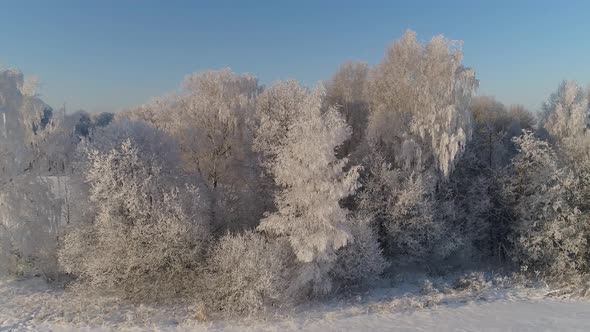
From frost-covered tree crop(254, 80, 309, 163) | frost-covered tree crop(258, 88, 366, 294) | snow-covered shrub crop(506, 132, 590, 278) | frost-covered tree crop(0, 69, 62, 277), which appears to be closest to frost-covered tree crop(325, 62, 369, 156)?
frost-covered tree crop(254, 80, 309, 163)

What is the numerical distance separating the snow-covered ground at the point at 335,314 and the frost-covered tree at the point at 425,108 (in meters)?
7.92

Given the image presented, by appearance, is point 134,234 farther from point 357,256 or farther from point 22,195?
point 357,256

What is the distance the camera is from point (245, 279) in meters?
18.1

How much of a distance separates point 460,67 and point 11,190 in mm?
24943

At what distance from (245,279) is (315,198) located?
4544 millimetres

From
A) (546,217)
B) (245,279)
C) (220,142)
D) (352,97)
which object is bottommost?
(245,279)

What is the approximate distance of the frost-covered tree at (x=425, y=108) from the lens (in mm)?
25375

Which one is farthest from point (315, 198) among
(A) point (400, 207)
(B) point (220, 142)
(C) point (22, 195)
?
(C) point (22, 195)

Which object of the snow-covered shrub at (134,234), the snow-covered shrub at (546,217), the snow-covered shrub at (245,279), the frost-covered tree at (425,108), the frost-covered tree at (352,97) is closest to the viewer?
the snow-covered shrub at (245,279)

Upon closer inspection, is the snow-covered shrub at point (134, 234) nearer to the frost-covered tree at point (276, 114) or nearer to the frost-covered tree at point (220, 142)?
the frost-covered tree at point (220, 142)

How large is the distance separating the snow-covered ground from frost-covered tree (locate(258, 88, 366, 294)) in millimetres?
2179

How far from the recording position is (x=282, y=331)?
672 inches

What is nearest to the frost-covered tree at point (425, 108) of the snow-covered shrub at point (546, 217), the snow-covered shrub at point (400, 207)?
the snow-covered shrub at point (400, 207)

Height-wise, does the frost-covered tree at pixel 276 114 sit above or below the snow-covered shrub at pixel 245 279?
above
